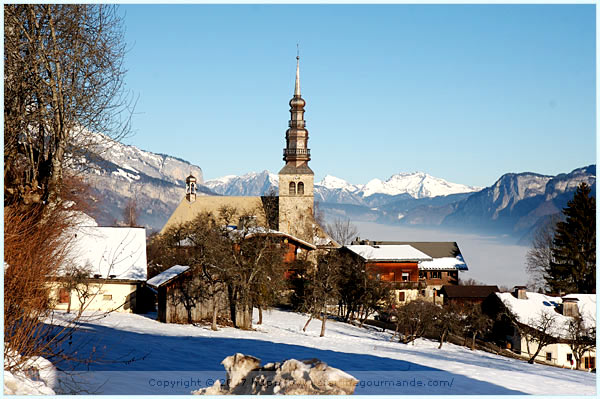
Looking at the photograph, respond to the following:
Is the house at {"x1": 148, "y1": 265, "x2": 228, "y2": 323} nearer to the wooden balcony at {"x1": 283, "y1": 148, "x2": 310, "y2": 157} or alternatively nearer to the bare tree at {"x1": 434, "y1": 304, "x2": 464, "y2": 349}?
the bare tree at {"x1": 434, "y1": 304, "x2": 464, "y2": 349}

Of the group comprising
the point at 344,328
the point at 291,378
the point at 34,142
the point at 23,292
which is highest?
the point at 34,142

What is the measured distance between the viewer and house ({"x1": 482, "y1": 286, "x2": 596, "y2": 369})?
125 ft

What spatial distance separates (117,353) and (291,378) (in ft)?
35.1

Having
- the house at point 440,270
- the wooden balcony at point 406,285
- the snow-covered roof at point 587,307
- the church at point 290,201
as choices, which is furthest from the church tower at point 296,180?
the snow-covered roof at point 587,307

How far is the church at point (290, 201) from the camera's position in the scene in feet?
227

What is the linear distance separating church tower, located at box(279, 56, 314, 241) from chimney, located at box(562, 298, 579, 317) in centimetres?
3041

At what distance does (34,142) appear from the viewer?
16.8 m

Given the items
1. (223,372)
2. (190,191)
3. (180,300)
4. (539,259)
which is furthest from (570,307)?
(190,191)

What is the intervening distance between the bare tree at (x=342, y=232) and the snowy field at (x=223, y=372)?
152 feet

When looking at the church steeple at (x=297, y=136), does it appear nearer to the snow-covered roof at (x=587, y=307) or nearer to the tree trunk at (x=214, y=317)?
the snow-covered roof at (x=587, y=307)

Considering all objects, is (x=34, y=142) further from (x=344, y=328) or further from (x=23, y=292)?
(x=344, y=328)

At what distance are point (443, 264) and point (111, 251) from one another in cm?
3797

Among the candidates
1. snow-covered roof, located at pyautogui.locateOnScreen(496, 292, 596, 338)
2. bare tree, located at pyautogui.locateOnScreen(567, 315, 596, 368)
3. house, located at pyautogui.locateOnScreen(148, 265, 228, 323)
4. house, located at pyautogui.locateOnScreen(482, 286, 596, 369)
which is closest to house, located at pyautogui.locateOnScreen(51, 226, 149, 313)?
house, located at pyautogui.locateOnScreen(148, 265, 228, 323)

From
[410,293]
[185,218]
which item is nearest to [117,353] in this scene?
[410,293]
